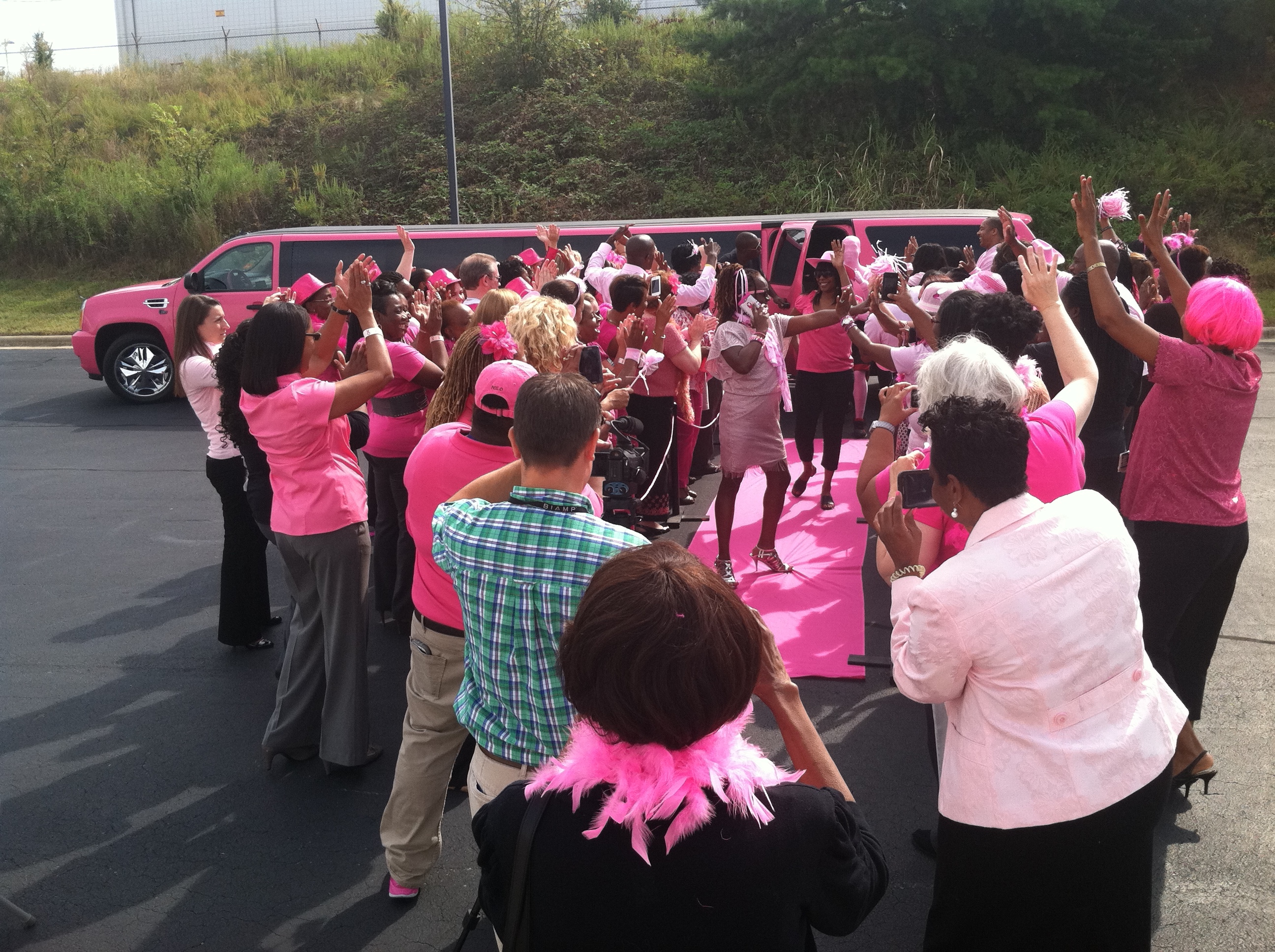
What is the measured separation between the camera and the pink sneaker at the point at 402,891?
3.57 m

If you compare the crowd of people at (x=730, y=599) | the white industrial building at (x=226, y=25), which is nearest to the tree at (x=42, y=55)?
the white industrial building at (x=226, y=25)

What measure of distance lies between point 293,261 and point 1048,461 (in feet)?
36.4

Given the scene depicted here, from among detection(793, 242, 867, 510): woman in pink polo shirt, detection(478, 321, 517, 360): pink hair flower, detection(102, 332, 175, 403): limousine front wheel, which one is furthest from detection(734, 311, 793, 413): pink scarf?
detection(102, 332, 175, 403): limousine front wheel

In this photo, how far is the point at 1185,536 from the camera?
3.73 metres

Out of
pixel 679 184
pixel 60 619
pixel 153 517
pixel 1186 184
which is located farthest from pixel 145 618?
pixel 1186 184

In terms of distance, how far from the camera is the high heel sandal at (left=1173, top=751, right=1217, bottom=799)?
12.9 ft

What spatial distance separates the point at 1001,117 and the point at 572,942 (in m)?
21.5

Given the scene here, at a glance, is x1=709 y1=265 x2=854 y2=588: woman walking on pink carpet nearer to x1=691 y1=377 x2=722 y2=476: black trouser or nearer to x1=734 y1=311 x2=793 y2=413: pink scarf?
x1=734 y1=311 x2=793 y2=413: pink scarf

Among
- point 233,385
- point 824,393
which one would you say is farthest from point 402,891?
point 824,393

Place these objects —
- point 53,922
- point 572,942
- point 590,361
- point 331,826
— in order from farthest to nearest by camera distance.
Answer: point 590,361 < point 331,826 < point 53,922 < point 572,942

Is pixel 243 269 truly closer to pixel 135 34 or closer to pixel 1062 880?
pixel 1062 880

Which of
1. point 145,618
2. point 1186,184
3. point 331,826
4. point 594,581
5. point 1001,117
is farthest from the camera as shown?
point 1001,117

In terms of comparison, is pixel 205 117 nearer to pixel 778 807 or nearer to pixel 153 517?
pixel 153 517

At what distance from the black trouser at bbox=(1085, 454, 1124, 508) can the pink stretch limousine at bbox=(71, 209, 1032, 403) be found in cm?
742
